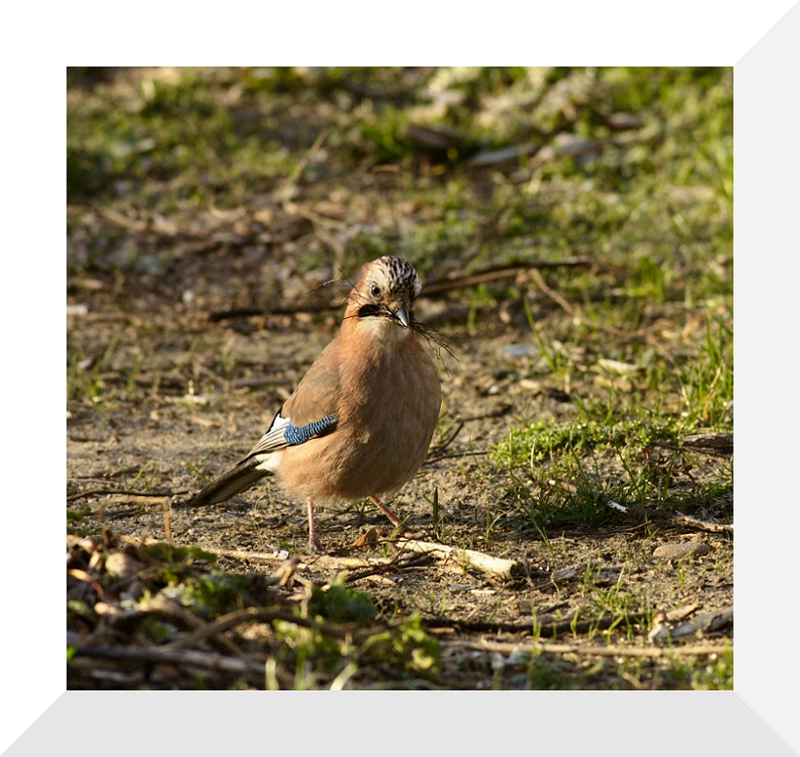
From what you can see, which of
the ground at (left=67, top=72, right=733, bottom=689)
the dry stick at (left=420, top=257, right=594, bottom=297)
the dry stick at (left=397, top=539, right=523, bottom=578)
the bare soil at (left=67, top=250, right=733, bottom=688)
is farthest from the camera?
the dry stick at (left=420, top=257, right=594, bottom=297)

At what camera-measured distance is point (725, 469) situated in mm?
5629

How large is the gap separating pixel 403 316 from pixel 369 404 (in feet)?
1.50

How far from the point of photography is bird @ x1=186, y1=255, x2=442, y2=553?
5.09 meters

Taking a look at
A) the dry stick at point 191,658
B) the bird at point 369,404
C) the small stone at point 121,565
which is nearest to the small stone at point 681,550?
the bird at point 369,404

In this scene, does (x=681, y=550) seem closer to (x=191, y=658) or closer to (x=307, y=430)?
(x=307, y=430)

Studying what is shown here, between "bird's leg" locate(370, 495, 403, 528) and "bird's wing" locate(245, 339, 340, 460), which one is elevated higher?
"bird's wing" locate(245, 339, 340, 460)

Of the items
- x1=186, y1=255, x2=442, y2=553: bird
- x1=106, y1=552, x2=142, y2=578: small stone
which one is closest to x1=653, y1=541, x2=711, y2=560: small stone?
x1=186, y1=255, x2=442, y2=553: bird

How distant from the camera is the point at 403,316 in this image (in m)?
5.01

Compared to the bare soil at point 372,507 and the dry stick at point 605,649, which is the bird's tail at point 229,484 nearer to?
the bare soil at point 372,507

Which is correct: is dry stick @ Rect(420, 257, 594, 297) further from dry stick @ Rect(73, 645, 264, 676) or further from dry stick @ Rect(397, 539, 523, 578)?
dry stick @ Rect(73, 645, 264, 676)

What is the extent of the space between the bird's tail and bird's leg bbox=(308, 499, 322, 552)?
42 centimetres

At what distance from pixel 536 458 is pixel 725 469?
100 cm

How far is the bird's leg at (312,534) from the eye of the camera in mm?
5281
